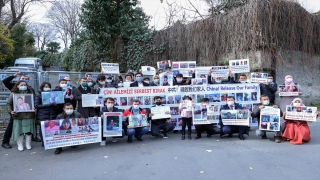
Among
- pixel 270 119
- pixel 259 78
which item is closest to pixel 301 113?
pixel 270 119

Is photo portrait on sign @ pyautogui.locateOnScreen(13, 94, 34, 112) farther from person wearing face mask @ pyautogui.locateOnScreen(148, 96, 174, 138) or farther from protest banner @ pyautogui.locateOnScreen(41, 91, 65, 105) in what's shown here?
person wearing face mask @ pyautogui.locateOnScreen(148, 96, 174, 138)

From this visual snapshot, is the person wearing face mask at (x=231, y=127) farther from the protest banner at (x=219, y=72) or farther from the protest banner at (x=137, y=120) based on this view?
the protest banner at (x=137, y=120)

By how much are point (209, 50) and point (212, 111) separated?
6852mm

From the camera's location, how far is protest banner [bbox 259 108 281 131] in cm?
660

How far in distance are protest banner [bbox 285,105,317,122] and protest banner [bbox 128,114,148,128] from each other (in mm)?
3681

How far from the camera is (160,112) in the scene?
7.24 meters

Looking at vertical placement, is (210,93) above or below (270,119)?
above

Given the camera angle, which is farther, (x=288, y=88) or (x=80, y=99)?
(x=288, y=88)

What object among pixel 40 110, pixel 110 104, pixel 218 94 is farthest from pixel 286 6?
pixel 40 110

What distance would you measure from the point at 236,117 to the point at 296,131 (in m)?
1.48

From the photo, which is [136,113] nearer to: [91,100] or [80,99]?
[91,100]

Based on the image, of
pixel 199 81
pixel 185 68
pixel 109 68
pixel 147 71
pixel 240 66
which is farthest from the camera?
pixel 147 71

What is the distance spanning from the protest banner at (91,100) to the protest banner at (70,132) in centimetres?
87

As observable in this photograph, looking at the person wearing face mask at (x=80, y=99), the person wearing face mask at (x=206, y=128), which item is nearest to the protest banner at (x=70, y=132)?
the person wearing face mask at (x=80, y=99)
